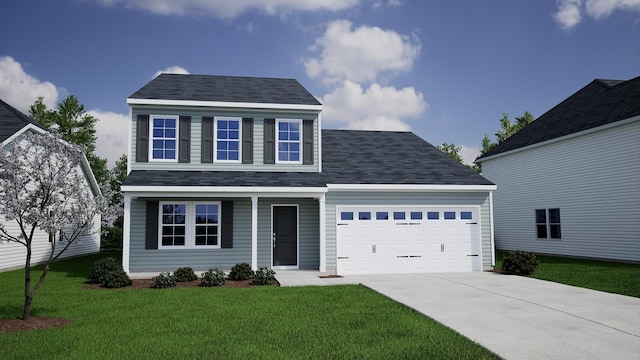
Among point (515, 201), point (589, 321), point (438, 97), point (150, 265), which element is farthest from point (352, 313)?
point (515, 201)

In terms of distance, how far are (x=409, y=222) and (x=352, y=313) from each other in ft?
25.9

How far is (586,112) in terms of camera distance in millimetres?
21797

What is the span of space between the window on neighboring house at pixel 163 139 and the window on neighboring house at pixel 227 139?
149 cm

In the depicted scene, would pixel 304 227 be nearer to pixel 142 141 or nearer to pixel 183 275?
pixel 183 275

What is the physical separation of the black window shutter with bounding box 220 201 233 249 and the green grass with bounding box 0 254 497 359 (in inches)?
155

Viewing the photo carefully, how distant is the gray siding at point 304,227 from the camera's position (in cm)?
1620

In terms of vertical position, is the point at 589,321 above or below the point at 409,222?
below

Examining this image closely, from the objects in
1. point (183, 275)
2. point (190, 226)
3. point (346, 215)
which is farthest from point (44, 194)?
point (346, 215)

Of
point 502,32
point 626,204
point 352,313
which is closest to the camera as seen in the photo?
point 352,313

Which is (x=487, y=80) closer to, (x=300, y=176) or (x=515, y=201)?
(x=515, y=201)

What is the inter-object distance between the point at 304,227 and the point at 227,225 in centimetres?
271

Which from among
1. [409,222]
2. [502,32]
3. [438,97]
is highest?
[502,32]

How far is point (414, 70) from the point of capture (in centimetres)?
2023

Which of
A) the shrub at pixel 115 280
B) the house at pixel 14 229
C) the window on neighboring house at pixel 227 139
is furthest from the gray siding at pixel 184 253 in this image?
the shrub at pixel 115 280
